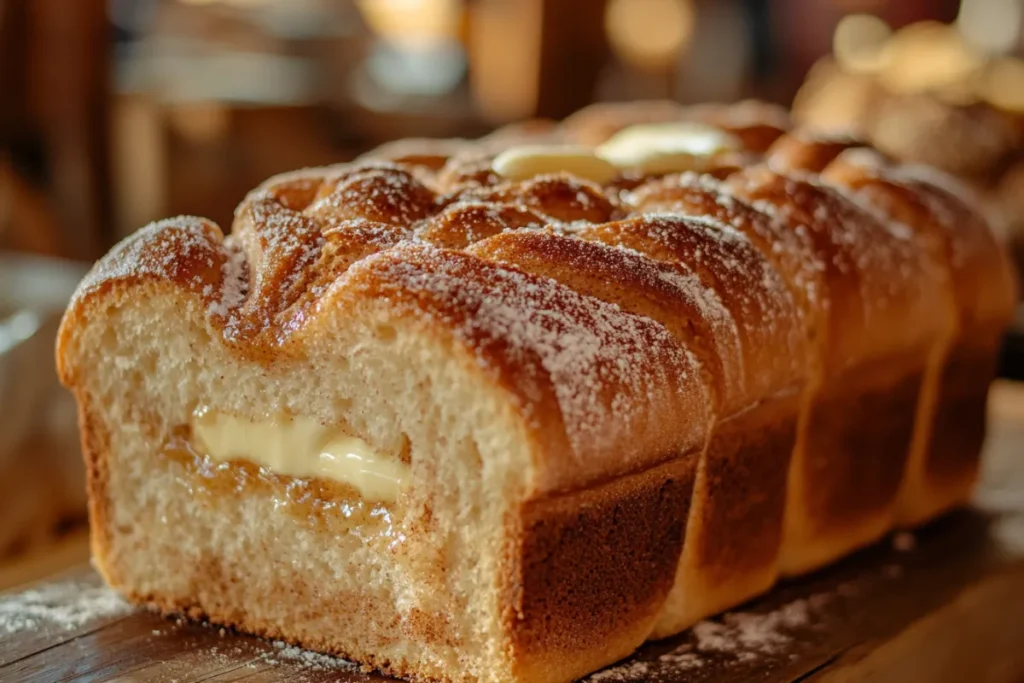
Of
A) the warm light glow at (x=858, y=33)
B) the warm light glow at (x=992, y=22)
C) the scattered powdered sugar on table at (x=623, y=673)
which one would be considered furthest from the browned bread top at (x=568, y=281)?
the warm light glow at (x=858, y=33)

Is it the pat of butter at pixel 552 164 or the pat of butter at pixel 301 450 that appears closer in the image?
the pat of butter at pixel 301 450

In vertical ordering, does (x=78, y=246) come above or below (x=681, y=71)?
below

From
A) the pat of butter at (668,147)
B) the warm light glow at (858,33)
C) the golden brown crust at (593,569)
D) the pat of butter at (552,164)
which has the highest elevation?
the pat of butter at (552,164)

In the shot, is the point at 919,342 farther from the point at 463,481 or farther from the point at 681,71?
the point at 681,71

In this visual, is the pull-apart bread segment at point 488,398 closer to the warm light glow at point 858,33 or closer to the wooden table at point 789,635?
the wooden table at point 789,635

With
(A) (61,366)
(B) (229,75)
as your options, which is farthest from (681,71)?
(A) (61,366)

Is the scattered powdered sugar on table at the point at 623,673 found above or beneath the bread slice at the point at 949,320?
beneath
